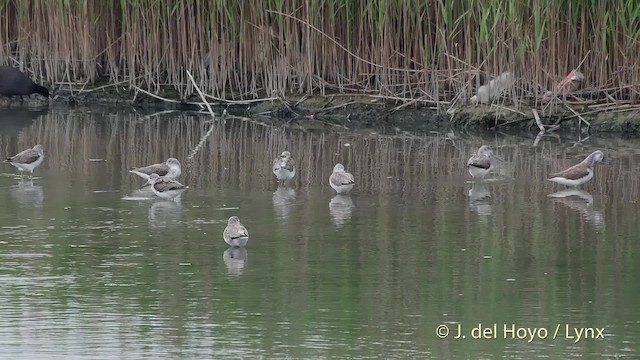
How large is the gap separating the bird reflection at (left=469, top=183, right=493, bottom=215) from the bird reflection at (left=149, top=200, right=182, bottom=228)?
8.04 feet

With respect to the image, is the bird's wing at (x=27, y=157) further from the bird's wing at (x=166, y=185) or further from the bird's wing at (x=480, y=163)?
the bird's wing at (x=480, y=163)

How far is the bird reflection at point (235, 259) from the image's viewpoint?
9477mm

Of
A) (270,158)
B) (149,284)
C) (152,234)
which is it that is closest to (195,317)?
(149,284)

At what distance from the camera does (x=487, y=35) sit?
1659 cm

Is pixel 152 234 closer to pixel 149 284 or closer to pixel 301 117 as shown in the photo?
pixel 149 284

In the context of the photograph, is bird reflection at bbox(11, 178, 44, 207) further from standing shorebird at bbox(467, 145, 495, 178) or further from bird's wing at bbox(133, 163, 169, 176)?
standing shorebird at bbox(467, 145, 495, 178)

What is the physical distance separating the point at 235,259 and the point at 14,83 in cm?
1041

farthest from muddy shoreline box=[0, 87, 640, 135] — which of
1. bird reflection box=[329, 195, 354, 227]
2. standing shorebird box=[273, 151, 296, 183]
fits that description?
bird reflection box=[329, 195, 354, 227]

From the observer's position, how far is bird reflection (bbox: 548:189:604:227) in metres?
11.5

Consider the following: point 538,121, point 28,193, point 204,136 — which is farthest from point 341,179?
point 538,121

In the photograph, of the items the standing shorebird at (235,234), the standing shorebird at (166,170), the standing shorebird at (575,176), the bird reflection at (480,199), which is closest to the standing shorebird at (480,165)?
the bird reflection at (480,199)

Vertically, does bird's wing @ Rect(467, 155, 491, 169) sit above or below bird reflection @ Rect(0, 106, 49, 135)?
below

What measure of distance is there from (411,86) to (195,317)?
33.2 feet

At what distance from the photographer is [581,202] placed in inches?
484
